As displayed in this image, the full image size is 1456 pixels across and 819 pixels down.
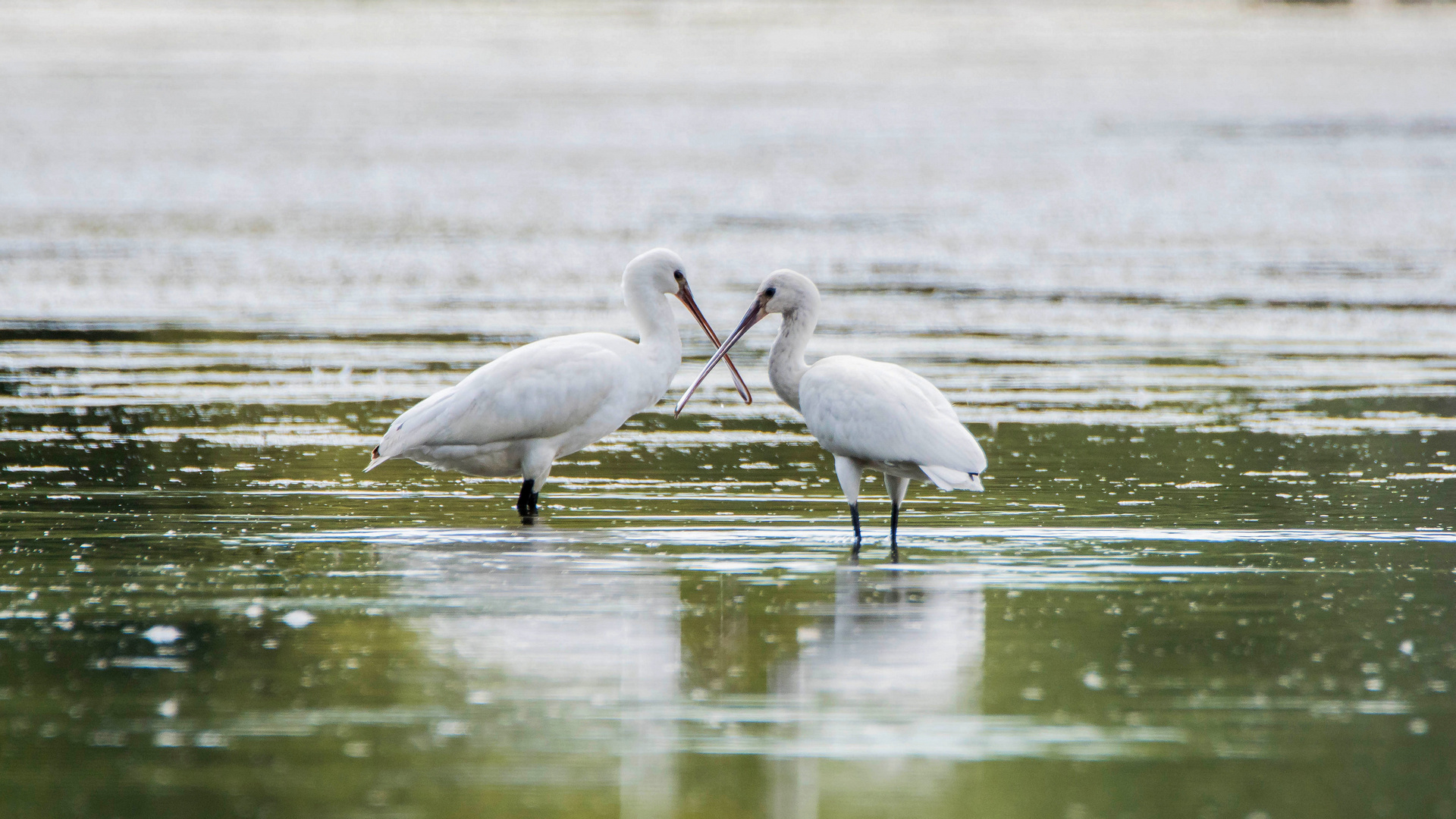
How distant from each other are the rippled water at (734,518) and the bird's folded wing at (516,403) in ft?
1.30

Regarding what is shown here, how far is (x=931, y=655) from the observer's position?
642 cm

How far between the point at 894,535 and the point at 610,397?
1.69 metres

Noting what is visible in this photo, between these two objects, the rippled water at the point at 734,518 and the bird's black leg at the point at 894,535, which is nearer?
the rippled water at the point at 734,518

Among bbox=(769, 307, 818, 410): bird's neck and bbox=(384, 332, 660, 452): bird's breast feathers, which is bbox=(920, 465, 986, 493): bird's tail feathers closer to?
bbox=(769, 307, 818, 410): bird's neck

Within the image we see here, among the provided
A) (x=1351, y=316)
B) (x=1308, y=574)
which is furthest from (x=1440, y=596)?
(x=1351, y=316)

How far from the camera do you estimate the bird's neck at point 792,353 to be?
8.98m

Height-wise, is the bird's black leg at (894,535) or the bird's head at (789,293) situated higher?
the bird's head at (789,293)

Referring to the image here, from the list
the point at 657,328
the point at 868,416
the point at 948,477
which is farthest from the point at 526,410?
the point at 948,477

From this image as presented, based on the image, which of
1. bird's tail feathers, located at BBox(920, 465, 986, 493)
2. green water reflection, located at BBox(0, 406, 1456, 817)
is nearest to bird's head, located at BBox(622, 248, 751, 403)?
green water reflection, located at BBox(0, 406, 1456, 817)

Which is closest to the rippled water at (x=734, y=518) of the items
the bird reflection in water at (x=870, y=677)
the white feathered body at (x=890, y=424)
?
the bird reflection in water at (x=870, y=677)

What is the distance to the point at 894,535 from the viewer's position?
26.8ft

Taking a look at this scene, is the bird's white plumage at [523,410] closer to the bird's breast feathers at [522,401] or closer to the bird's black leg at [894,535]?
the bird's breast feathers at [522,401]

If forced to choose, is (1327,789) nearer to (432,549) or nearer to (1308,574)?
(1308,574)

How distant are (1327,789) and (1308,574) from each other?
8.09 feet
